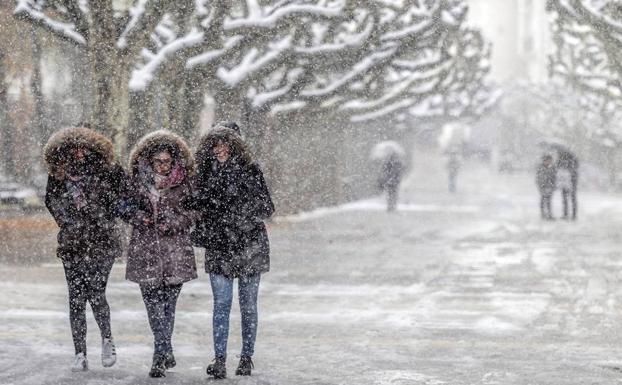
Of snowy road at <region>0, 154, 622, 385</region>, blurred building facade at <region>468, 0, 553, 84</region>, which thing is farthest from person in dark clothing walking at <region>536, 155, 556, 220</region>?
blurred building facade at <region>468, 0, 553, 84</region>

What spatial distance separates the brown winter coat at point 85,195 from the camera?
23.0 feet

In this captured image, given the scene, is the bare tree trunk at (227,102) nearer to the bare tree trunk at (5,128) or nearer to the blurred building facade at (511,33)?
the bare tree trunk at (5,128)

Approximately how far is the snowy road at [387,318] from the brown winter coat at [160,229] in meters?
0.64

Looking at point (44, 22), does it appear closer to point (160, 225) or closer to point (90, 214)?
point (90, 214)

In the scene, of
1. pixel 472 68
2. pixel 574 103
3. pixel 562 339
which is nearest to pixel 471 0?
pixel 574 103

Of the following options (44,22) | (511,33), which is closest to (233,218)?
(44,22)

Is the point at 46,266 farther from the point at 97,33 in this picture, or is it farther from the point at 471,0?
the point at 471,0

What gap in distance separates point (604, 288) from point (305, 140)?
15026 mm

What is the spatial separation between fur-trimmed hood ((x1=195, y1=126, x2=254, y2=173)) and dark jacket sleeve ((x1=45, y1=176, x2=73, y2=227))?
0.85 metres

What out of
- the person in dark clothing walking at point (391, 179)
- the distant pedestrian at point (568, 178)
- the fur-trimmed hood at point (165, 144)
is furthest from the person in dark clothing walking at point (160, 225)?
the person in dark clothing walking at point (391, 179)

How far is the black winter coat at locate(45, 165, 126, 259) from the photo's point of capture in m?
7.00

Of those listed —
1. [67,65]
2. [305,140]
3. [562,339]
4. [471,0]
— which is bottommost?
[562,339]

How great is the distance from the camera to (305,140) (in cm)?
2642

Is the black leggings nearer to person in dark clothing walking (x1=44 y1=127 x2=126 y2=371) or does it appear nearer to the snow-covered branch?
person in dark clothing walking (x1=44 y1=127 x2=126 y2=371)
